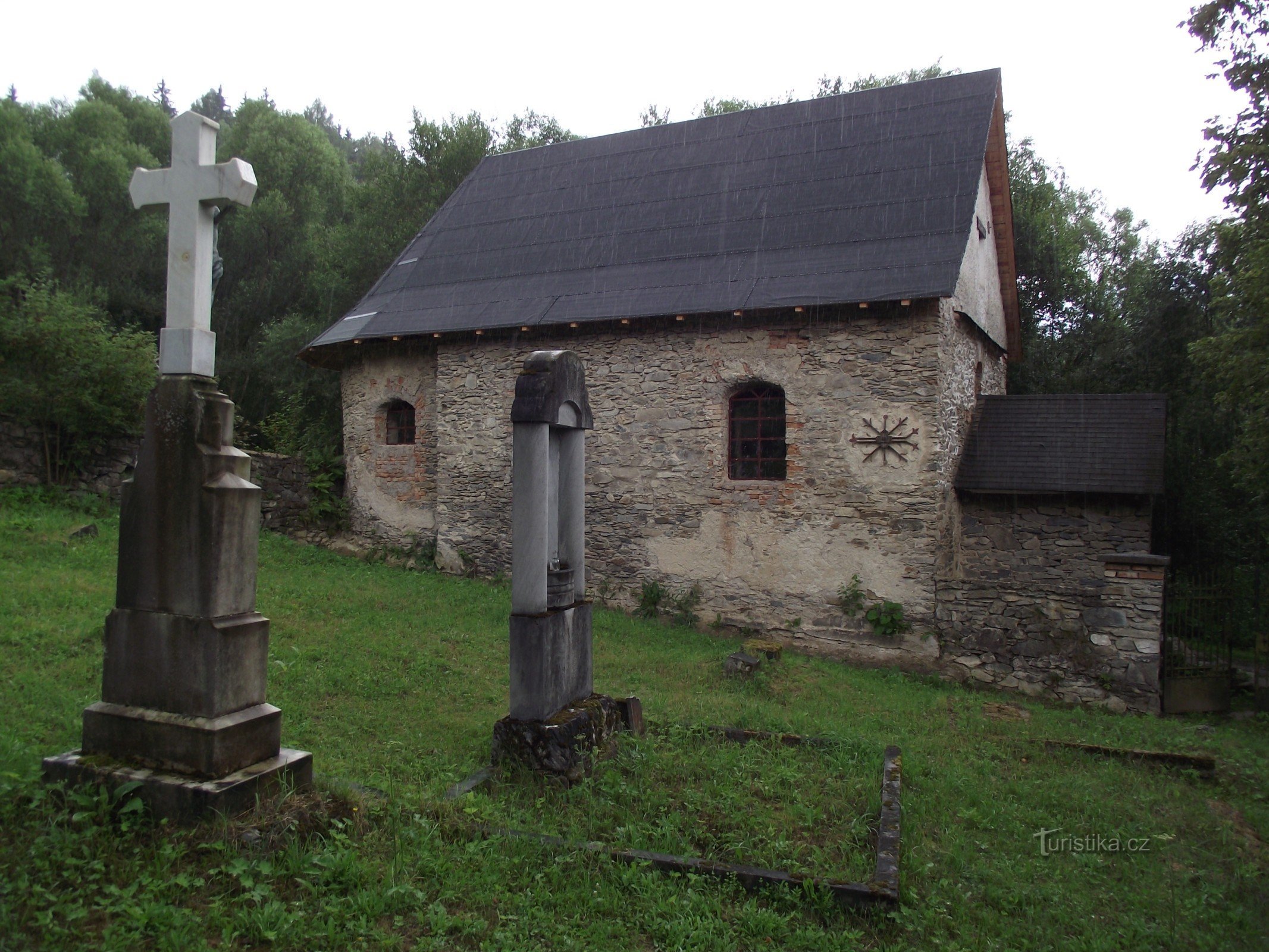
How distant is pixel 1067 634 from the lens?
9703 millimetres

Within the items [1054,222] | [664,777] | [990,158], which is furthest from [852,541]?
[1054,222]

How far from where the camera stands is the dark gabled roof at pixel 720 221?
10633 millimetres

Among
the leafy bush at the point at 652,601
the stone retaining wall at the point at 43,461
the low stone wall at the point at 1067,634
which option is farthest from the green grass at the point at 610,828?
the stone retaining wall at the point at 43,461

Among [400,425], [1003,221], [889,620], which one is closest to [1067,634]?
[889,620]

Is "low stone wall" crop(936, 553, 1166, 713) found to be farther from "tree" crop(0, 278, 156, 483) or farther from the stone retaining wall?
"tree" crop(0, 278, 156, 483)

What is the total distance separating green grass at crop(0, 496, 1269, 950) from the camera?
334 centimetres

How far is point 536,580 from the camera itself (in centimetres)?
553

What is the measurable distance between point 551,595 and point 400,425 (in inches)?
358

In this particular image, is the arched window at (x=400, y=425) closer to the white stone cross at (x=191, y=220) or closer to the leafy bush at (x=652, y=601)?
the leafy bush at (x=652, y=601)

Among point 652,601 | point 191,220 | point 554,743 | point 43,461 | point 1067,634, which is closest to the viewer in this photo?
point 191,220

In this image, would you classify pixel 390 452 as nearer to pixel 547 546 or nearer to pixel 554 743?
pixel 547 546

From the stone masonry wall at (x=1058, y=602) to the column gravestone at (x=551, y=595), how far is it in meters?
5.78

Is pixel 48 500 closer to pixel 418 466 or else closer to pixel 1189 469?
pixel 418 466

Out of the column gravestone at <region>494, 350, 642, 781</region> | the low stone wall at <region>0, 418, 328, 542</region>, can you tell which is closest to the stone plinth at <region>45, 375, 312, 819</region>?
the column gravestone at <region>494, 350, 642, 781</region>
